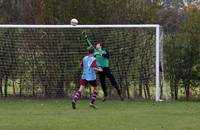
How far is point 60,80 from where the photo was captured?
21.1 meters

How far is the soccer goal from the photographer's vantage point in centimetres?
2080

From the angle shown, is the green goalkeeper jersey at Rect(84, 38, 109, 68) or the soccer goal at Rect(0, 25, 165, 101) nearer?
the green goalkeeper jersey at Rect(84, 38, 109, 68)

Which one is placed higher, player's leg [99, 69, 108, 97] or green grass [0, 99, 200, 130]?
player's leg [99, 69, 108, 97]

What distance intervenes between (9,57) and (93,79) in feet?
17.9

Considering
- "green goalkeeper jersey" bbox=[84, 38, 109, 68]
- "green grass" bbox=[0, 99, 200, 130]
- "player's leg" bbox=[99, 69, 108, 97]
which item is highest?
"green goalkeeper jersey" bbox=[84, 38, 109, 68]

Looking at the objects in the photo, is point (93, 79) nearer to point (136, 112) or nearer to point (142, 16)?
point (136, 112)

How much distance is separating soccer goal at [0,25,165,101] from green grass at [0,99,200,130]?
2.50 m

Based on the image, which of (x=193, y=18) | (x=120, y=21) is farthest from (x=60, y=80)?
(x=193, y=18)

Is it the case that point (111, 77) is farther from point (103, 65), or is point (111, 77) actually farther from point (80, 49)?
point (80, 49)

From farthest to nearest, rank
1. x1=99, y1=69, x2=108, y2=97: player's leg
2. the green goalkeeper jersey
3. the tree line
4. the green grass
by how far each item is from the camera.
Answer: the tree line → x1=99, y1=69, x2=108, y2=97: player's leg → the green goalkeeper jersey → the green grass

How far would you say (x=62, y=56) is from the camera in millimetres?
21266

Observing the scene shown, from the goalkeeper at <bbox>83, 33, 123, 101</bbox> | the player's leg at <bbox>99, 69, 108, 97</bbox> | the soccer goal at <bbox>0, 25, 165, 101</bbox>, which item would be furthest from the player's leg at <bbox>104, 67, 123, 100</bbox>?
the soccer goal at <bbox>0, 25, 165, 101</bbox>

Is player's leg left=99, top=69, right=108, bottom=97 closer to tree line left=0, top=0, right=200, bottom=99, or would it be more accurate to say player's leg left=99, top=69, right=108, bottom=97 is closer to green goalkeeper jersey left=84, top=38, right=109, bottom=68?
green goalkeeper jersey left=84, top=38, right=109, bottom=68

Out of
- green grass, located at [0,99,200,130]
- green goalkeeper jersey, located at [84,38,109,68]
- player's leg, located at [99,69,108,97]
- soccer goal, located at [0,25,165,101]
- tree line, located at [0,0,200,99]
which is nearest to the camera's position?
green grass, located at [0,99,200,130]
